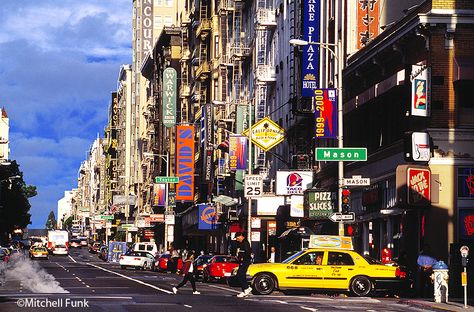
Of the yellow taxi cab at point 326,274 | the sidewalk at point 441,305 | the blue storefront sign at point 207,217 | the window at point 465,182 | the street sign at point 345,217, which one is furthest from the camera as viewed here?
the blue storefront sign at point 207,217

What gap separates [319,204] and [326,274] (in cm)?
1764

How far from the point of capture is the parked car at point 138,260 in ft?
275

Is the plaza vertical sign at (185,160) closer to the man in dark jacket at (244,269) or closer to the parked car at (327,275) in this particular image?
the parked car at (327,275)

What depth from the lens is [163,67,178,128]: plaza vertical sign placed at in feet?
411

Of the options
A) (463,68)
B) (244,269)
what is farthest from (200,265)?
(244,269)

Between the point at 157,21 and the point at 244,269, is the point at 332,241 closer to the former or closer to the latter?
the point at 244,269

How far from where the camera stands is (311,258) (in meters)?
38.4

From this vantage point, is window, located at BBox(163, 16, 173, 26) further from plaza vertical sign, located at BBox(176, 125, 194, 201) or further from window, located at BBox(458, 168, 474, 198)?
window, located at BBox(458, 168, 474, 198)

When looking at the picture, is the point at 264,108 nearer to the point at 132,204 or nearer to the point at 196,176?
the point at 196,176

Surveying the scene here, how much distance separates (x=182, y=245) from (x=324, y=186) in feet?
223

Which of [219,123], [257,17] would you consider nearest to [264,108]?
[257,17]

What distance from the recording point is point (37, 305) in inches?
1152

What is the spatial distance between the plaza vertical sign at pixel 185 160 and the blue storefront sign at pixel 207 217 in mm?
16215

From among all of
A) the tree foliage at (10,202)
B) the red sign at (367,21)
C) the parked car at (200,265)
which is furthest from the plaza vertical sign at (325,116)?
the tree foliage at (10,202)
